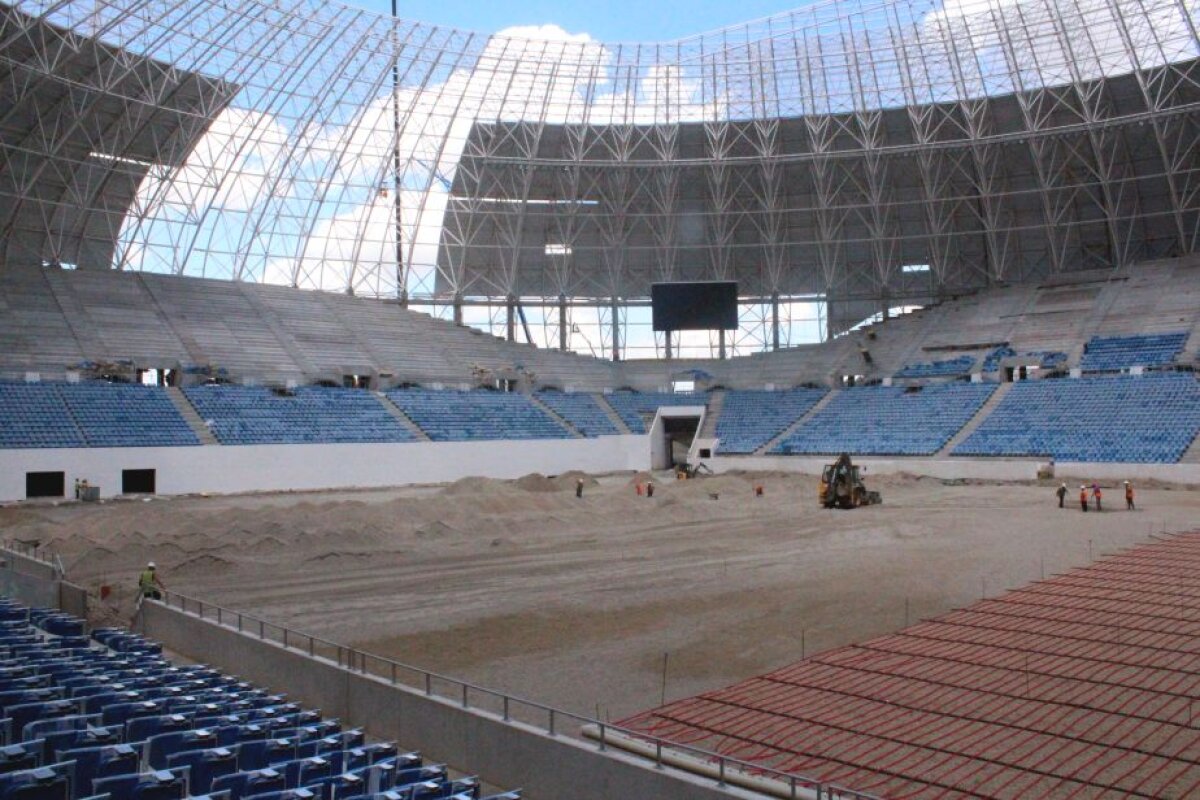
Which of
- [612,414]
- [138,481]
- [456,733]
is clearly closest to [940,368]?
[612,414]

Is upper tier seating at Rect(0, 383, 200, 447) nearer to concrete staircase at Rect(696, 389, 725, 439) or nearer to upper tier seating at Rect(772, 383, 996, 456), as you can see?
concrete staircase at Rect(696, 389, 725, 439)

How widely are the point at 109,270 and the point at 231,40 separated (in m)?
14.9

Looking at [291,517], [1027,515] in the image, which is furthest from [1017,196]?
[291,517]

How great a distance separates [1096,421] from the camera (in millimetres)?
50531

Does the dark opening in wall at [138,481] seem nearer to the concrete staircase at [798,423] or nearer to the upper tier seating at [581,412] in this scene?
the upper tier seating at [581,412]

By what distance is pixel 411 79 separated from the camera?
56969 mm

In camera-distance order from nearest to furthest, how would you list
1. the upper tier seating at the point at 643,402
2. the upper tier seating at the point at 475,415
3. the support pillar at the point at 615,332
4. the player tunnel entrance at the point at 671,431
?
1. the upper tier seating at the point at 475,415
2. the player tunnel entrance at the point at 671,431
3. the upper tier seating at the point at 643,402
4. the support pillar at the point at 615,332

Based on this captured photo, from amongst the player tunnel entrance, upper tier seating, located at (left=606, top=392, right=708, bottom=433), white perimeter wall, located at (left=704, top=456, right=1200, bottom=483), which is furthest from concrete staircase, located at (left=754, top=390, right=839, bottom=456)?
upper tier seating, located at (left=606, top=392, right=708, bottom=433)

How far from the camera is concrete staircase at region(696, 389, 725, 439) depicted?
205 feet

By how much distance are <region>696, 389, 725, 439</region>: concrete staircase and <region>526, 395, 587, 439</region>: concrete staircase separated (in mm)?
7863

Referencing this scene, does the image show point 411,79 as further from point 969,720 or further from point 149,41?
point 969,720

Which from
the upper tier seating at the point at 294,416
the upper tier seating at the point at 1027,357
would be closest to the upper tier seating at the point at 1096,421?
the upper tier seating at the point at 1027,357

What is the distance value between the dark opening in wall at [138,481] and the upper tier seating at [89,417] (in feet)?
3.92

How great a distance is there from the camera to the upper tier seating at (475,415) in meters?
54.8
